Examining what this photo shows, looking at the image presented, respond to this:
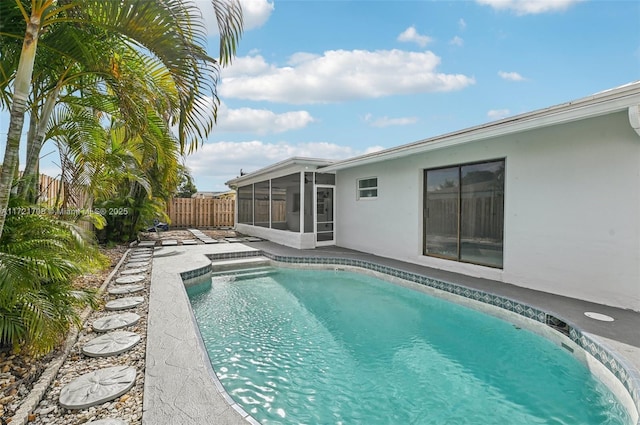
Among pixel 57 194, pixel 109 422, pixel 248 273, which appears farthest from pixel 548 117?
pixel 57 194

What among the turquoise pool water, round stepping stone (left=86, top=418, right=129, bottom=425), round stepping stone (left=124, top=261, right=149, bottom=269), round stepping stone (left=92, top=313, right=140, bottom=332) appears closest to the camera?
round stepping stone (left=86, top=418, right=129, bottom=425)

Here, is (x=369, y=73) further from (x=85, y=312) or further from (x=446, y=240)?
(x=85, y=312)

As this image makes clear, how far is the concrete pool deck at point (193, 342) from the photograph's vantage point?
252cm

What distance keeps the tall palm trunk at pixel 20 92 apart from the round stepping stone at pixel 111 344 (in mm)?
1633

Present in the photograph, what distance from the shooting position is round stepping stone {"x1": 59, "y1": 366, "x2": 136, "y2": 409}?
2639 millimetres

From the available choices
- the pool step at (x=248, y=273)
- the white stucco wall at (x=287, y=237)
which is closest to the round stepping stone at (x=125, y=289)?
the pool step at (x=248, y=273)

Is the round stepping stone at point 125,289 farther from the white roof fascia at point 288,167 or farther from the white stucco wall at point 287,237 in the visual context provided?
the white roof fascia at point 288,167

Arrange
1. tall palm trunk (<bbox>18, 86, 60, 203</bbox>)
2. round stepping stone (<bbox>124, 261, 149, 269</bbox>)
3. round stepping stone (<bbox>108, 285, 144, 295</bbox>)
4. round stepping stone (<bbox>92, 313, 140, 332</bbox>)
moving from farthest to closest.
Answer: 1. round stepping stone (<bbox>124, 261, 149, 269</bbox>)
2. round stepping stone (<bbox>108, 285, 144, 295</bbox>)
3. round stepping stone (<bbox>92, 313, 140, 332</bbox>)
4. tall palm trunk (<bbox>18, 86, 60, 203</bbox>)

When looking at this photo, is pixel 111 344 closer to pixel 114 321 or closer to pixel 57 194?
pixel 114 321

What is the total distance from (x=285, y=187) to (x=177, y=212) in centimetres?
1043

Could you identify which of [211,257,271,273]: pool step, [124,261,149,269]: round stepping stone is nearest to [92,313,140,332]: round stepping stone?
[124,261,149,269]: round stepping stone

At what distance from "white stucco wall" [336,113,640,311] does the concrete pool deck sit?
0.36 metres

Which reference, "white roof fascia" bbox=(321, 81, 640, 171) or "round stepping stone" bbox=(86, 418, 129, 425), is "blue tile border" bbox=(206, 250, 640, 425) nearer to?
"white roof fascia" bbox=(321, 81, 640, 171)

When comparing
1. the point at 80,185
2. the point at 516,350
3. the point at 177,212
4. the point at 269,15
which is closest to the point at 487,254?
the point at 516,350
